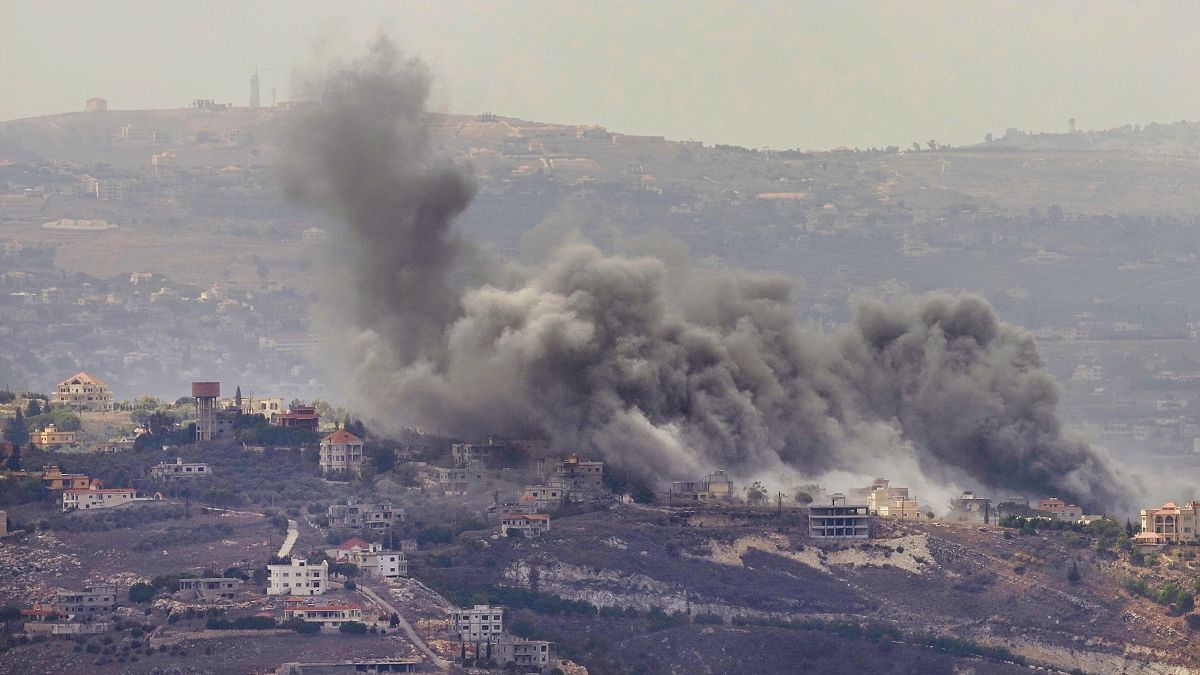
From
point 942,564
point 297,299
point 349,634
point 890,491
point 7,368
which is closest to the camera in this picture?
point 349,634

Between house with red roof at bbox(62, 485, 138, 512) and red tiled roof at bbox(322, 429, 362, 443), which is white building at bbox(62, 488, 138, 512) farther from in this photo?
red tiled roof at bbox(322, 429, 362, 443)

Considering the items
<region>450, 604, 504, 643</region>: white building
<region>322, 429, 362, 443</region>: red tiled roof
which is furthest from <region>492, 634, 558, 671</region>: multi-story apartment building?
<region>322, 429, 362, 443</region>: red tiled roof

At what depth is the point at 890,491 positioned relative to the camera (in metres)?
95.4

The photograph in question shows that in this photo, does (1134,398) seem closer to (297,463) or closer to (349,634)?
(297,463)

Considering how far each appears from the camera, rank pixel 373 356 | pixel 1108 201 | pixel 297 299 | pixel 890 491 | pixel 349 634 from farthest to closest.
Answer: pixel 1108 201 < pixel 297 299 < pixel 373 356 < pixel 890 491 < pixel 349 634

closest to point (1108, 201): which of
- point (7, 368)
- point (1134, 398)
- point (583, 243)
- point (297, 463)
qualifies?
point (1134, 398)

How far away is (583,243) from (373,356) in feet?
30.3

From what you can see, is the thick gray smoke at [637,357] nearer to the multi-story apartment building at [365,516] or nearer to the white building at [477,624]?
the multi-story apartment building at [365,516]

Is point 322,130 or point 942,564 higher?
point 322,130

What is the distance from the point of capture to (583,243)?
356 feet

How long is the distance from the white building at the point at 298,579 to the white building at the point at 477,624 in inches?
149

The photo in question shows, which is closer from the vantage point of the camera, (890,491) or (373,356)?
(890,491)

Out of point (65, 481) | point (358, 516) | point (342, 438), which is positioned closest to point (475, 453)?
point (342, 438)

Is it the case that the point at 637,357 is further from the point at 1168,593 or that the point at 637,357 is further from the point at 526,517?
the point at 1168,593
